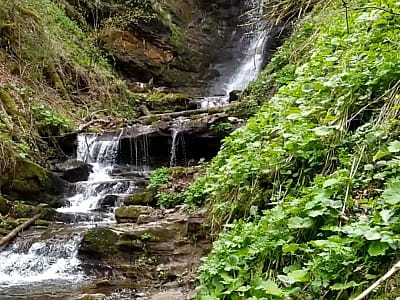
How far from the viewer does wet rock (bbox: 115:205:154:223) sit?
6.42 meters

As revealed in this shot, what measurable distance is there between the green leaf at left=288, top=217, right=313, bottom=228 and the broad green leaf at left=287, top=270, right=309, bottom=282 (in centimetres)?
32

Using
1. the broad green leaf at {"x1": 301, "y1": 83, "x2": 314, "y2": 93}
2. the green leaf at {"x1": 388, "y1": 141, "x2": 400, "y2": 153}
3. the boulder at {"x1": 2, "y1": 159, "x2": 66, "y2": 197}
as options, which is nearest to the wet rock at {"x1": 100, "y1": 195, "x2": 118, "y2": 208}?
the boulder at {"x1": 2, "y1": 159, "x2": 66, "y2": 197}

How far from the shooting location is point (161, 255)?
4973mm

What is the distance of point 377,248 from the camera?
189 cm

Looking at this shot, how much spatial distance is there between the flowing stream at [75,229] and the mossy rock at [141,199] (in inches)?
11.7

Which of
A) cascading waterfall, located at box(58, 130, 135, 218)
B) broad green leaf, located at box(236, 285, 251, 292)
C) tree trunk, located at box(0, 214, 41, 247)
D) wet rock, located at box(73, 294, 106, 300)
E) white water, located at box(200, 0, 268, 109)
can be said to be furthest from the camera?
white water, located at box(200, 0, 268, 109)

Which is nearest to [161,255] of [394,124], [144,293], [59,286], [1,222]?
[144,293]

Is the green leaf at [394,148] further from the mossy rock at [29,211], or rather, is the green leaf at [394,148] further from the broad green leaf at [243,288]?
the mossy rock at [29,211]

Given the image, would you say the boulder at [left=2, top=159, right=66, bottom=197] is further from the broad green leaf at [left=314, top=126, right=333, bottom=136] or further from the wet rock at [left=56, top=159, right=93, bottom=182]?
the broad green leaf at [left=314, top=126, right=333, bottom=136]

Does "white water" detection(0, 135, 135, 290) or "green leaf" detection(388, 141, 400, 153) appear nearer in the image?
"green leaf" detection(388, 141, 400, 153)

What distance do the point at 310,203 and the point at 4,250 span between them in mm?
4367

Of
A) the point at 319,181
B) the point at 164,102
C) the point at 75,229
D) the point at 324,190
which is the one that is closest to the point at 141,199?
the point at 75,229

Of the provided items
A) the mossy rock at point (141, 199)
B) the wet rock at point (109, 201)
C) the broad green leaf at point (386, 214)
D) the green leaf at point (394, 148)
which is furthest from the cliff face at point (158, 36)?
the broad green leaf at point (386, 214)

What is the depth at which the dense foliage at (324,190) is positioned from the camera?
2025 mm
